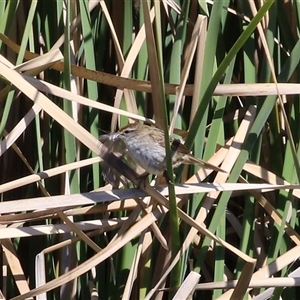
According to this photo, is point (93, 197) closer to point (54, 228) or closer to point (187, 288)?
point (54, 228)

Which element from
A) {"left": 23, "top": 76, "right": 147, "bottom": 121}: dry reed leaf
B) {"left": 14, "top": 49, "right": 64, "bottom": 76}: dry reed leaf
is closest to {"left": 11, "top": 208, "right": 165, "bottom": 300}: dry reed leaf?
{"left": 23, "top": 76, "right": 147, "bottom": 121}: dry reed leaf

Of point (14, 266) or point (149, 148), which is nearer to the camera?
point (14, 266)

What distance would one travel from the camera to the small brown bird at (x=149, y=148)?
69.9 inches

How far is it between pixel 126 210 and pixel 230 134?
418 millimetres

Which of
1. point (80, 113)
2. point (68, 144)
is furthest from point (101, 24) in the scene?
point (68, 144)

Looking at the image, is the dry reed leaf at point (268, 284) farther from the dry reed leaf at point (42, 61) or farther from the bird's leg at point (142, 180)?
the dry reed leaf at point (42, 61)

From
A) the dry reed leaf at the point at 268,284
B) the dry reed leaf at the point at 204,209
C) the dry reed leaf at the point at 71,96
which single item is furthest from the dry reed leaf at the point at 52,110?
the dry reed leaf at the point at 268,284

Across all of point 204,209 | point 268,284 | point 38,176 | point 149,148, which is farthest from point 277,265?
point 38,176

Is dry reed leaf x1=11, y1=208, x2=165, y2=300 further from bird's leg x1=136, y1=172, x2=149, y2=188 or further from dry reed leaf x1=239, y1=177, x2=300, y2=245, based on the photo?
dry reed leaf x1=239, y1=177, x2=300, y2=245

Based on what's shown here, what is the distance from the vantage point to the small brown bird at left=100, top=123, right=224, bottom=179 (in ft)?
5.82

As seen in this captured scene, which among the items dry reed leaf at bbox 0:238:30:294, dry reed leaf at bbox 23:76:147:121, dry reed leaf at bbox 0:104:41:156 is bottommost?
dry reed leaf at bbox 0:238:30:294

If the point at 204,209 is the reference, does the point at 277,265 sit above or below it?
below

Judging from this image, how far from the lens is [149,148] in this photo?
2016 millimetres

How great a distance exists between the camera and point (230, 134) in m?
2.00
